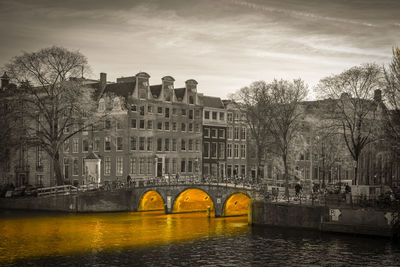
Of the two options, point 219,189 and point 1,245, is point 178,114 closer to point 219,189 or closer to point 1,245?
point 219,189

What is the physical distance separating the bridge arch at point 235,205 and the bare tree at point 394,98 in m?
17.2

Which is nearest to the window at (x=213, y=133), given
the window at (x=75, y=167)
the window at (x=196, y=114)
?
the window at (x=196, y=114)

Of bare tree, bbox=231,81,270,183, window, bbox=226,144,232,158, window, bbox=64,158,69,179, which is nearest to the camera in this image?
bare tree, bbox=231,81,270,183

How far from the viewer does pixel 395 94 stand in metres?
38.6

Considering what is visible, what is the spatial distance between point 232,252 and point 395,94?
14438 mm

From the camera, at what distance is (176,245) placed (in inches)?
1471

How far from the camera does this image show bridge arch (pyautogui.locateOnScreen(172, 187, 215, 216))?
57.3 m

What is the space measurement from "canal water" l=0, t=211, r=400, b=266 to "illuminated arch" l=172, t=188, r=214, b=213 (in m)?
7.70

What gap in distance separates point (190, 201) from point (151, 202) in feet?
13.5

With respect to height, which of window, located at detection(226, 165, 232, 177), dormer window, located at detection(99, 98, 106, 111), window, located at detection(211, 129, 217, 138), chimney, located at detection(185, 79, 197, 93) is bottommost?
window, located at detection(226, 165, 232, 177)

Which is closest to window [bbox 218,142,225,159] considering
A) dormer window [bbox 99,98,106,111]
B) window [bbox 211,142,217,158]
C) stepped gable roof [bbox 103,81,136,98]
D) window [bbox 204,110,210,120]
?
window [bbox 211,142,217,158]

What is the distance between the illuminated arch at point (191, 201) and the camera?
57688mm

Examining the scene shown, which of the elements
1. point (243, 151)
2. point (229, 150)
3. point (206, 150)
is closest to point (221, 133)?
point (229, 150)

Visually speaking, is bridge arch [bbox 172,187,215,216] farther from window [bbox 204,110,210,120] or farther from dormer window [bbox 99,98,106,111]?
window [bbox 204,110,210,120]
